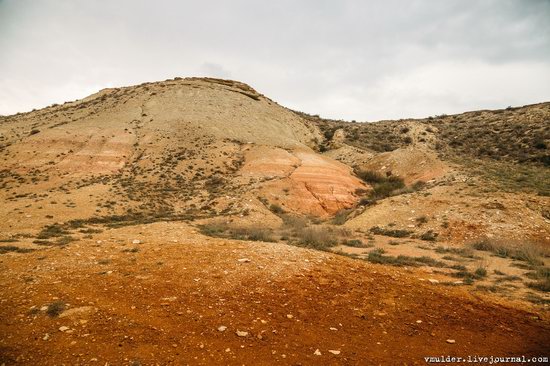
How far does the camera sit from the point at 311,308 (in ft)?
22.1

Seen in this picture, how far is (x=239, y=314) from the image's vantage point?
6.34 meters

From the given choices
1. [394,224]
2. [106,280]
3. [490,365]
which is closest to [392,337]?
[490,365]

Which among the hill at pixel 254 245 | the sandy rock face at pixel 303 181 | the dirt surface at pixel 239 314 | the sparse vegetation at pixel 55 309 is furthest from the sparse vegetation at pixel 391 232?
the sparse vegetation at pixel 55 309

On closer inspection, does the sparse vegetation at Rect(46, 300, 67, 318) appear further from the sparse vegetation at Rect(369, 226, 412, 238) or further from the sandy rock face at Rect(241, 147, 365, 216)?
the sandy rock face at Rect(241, 147, 365, 216)

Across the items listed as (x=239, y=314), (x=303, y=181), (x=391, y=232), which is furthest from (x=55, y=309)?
(x=303, y=181)

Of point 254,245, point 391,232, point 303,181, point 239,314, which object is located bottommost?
point 239,314

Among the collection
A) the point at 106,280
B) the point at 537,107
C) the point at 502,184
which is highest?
the point at 537,107

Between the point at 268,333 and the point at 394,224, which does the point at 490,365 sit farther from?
the point at 394,224

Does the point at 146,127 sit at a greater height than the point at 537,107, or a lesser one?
lesser

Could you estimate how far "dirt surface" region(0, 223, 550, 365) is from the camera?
17.0 ft

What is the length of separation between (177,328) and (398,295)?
470 centimetres

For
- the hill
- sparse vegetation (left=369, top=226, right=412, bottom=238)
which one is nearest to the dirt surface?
the hill

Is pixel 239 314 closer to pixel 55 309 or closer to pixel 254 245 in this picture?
pixel 55 309

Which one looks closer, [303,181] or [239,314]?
[239,314]
